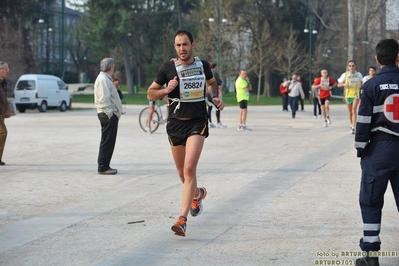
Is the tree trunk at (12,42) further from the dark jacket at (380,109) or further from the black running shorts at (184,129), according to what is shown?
the dark jacket at (380,109)

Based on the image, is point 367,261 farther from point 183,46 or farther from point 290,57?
point 290,57

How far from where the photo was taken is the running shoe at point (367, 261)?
6066 mm

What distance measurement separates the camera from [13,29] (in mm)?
45156

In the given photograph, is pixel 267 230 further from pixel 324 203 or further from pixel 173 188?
pixel 173 188

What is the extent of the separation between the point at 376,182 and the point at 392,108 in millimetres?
581

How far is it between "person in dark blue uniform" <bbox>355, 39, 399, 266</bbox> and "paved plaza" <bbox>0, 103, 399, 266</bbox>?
38 cm

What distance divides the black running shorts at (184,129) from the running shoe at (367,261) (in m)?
2.16

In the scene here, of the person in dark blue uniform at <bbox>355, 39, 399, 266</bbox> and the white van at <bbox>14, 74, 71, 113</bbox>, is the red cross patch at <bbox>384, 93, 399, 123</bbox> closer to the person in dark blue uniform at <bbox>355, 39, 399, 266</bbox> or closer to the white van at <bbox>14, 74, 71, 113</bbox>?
the person in dark blue uniform at <bbox>355, 39, 399, 266</bbox>

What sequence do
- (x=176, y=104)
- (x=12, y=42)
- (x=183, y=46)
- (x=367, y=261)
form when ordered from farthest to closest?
(x=12, y=42) → (x=176, y=104) → (x=183, y=46) → (x=367, y=261)

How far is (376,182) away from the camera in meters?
6.17

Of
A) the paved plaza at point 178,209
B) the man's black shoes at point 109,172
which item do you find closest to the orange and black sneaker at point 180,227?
the paved plaza at point 178,209

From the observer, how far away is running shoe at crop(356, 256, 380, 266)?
239 inches

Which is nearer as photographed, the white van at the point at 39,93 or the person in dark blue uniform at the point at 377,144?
the person in dark blue uniform at the point at 377,144

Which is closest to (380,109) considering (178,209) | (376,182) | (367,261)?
(376,182)
